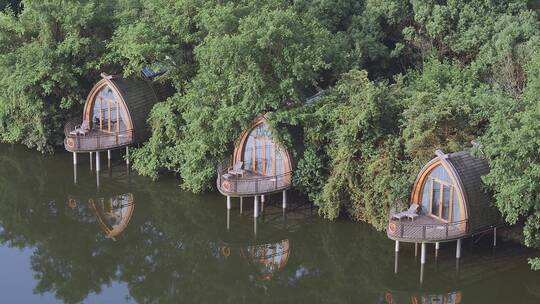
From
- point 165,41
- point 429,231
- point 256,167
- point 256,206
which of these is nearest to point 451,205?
point 429,231

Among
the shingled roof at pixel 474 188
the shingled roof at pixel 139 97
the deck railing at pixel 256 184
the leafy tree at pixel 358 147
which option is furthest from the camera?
the shingled roof at pixel 139 97

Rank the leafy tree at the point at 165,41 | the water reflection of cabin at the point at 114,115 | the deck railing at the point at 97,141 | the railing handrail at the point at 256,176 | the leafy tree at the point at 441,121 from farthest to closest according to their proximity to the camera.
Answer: the water reflection of cabin at the point at 114,115, the deck railing at the point at 97,141, the leafy tree at the point at 165,41, the railing handrail at the point at 256,176, the leafy tree at the point at 441,121

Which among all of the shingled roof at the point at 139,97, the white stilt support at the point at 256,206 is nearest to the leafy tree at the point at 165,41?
the shingled roof at the point at 139,97

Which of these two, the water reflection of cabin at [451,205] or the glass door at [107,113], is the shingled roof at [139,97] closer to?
the glass door at [107,113]

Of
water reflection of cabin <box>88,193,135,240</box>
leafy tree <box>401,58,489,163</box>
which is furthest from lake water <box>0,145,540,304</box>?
leafy tree <box>401,58,489,163</box>

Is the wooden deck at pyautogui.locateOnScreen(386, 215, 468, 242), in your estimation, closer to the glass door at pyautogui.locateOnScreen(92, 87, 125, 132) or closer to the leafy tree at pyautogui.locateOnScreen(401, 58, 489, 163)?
the leafy tree at pyautogui.locateOnScreen(401, 58, 489, 163)

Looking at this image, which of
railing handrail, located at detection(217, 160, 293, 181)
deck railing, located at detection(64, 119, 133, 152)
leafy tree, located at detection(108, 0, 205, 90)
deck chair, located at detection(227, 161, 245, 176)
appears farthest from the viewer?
deck railing, located at detection(64, 119, 133, 152)
